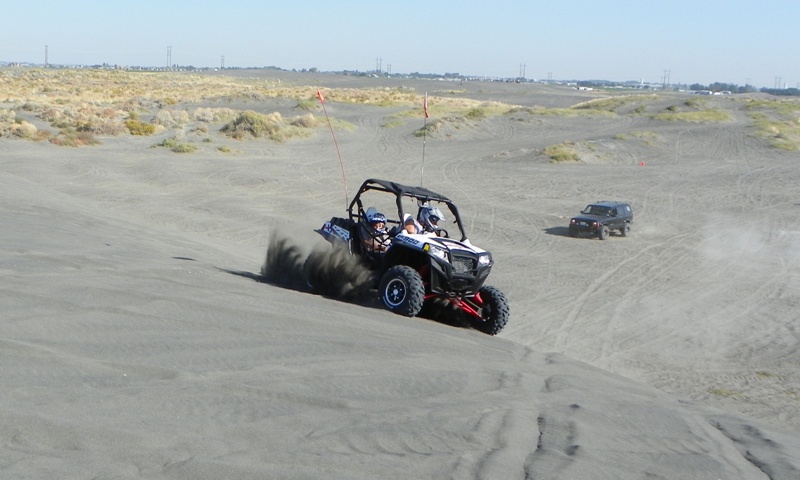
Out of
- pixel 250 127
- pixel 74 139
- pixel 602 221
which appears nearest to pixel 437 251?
pixel 602 221

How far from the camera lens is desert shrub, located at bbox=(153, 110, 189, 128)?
159ft

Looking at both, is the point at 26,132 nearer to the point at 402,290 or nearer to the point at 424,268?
the point at 424,268

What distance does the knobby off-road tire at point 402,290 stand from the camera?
11.7m

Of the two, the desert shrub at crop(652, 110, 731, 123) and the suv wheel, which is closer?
the suv wheel

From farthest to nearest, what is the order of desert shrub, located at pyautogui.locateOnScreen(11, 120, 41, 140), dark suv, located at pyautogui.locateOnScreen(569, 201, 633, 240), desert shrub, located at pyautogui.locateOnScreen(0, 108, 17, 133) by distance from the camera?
desert shrub, located at pyautogui.locateOnScreen(0, 108, 17, 133) < desert shrub, located at pyautogui.locateOnScreen(11, 120, 41, 140) < dark suv, located at pyautogui.locateOnScreen(569, 201, 633, 240)

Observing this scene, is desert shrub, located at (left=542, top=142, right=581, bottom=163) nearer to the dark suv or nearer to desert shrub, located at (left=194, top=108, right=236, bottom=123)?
the dark suv

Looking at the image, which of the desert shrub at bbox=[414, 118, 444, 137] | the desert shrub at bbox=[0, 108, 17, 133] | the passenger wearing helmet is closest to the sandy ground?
the passenger wearing helmet

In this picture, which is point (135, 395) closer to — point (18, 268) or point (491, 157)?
point (18, 268)

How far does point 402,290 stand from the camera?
11.9 metres

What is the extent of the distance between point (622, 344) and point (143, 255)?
7.88m

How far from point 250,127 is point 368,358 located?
38.3 meters

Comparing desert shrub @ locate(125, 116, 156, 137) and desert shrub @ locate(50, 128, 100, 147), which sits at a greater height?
desert shrub @ locate(125, 116, 156, 137)

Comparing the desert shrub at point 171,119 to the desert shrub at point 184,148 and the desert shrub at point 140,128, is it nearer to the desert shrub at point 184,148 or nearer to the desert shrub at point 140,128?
the desert shrub at point 140,128

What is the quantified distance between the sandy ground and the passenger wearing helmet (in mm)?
1043
